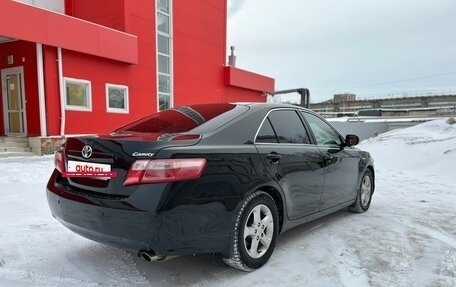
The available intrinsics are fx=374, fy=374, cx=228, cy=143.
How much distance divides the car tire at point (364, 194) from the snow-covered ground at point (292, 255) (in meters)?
0.13

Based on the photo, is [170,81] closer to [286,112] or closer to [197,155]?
[286,112]

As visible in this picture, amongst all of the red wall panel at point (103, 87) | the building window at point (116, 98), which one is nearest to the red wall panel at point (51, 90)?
the red wall panel at point (103, 87)

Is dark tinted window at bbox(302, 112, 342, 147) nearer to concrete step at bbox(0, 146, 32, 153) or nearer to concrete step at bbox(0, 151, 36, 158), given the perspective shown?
concrete step at bbox(0, 151, 36, 158)

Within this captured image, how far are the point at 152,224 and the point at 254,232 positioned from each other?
3.31 feet

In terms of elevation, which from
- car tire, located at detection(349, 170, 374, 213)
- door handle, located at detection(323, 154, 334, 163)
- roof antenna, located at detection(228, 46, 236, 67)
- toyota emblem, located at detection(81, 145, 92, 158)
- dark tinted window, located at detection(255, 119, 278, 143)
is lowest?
car tire, located at detection(349, 170, 374, 213)

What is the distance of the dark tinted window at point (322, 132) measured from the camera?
14.4 ft

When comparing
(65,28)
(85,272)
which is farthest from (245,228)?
(65,28)

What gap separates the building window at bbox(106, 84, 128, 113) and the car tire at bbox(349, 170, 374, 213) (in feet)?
32.7

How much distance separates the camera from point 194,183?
2.70 meters

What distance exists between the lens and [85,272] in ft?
10.2

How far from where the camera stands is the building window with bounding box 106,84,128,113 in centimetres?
1317

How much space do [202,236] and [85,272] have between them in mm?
1117

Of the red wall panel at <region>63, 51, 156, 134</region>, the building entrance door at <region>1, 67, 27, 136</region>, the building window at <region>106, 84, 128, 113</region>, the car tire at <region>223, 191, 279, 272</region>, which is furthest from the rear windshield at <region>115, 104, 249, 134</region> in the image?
the building window at <region>106, 84, 128, 113</region>

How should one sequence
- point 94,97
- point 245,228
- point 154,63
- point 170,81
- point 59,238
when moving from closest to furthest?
point 245,228 < point 59,238 < point 94,97 < point 154,63 < point 170,81
